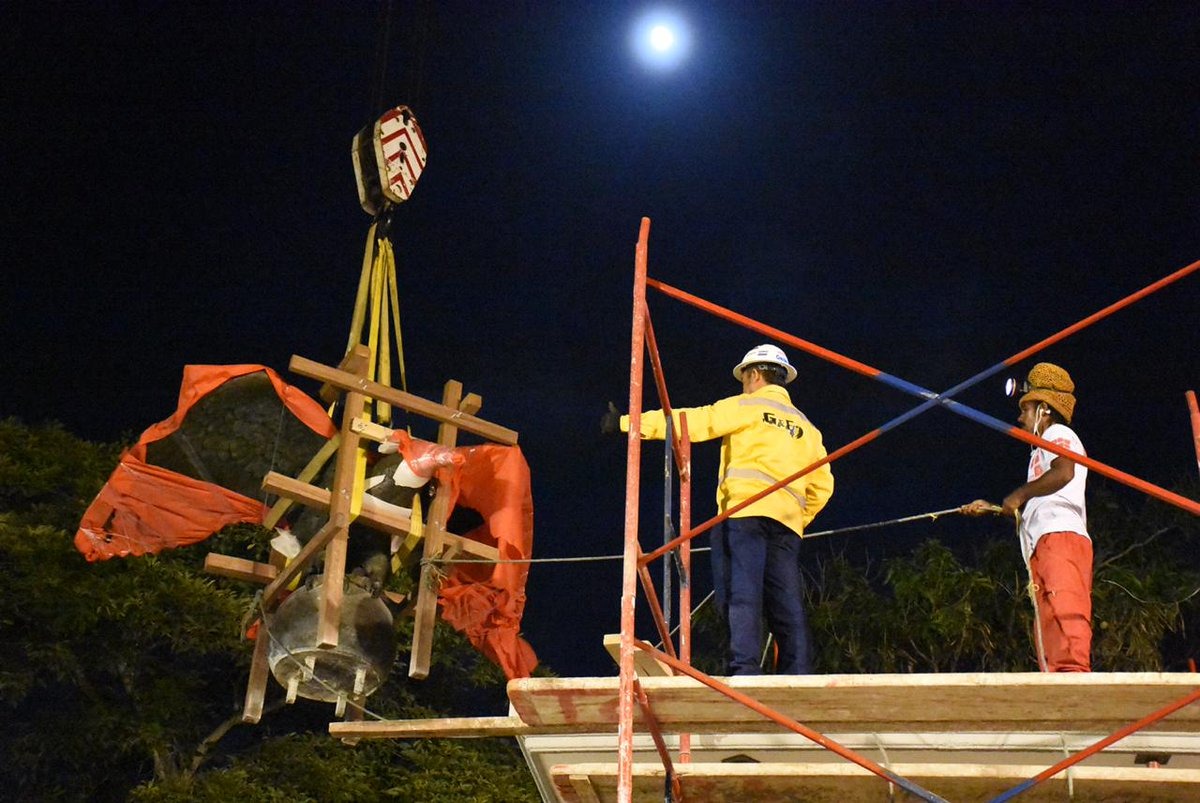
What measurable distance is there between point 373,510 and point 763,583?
241 cm

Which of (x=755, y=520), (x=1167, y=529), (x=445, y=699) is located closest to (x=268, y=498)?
(x=755, y=520)

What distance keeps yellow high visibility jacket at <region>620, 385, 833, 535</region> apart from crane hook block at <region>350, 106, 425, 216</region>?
3426 millimetres

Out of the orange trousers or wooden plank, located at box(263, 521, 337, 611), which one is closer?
the orange trousers

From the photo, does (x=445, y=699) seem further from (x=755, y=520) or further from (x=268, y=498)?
(x=755, y=520)

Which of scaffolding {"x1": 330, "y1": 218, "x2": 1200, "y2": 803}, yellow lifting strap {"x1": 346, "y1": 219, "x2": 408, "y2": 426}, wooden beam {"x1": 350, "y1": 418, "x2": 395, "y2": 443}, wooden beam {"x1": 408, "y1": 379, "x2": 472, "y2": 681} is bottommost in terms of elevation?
scaffolding {"x1": 330, "y1": 218, "x2": 1200, "y2": 803}

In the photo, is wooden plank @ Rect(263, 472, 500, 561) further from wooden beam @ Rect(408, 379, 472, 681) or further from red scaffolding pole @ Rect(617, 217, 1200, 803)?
red scaffolding pole @ Rect(617, 217, 1200, 803)

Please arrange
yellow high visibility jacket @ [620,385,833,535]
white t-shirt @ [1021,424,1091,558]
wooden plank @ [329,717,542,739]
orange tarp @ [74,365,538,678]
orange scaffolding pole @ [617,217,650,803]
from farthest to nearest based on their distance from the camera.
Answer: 1. orange tarp @ [74,365,538,678]
2. yellow high visibility jacket @ [620,385,833,535]
3. wooden plank @ [329,717,542,739]
4. white t-shirt @ [1021,424,1091,558]
5. orange scaffolding pole @ [617,217,650,803]

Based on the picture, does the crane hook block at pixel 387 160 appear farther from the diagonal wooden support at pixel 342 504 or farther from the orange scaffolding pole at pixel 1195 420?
the orange scaffolding pole at pixel 1195 420

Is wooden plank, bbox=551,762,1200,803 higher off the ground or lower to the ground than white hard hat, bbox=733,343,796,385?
lower

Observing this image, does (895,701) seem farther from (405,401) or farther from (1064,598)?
(405,401)

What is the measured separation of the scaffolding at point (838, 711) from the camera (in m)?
5.26

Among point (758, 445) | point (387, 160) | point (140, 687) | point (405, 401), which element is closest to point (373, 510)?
point (405, 401)

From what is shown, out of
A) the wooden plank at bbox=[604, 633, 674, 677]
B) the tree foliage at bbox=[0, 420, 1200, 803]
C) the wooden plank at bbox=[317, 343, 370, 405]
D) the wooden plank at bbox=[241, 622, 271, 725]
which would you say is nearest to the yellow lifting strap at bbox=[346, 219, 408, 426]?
the wooden plank at bbox=[317, 343, 370, 405]

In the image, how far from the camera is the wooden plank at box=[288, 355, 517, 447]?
8602 millimetres
